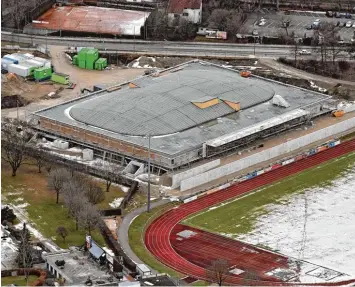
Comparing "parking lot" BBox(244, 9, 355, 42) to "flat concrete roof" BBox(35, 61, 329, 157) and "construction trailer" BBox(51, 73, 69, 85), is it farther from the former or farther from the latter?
"construction trailer" BBox(51, 73, 69, 85)

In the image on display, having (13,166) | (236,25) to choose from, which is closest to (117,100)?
(13,166)

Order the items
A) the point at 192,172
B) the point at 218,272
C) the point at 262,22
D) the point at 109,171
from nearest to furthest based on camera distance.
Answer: the point at 218,272 < the point at 109,171 < the point at 192,172 < the point at 262,22

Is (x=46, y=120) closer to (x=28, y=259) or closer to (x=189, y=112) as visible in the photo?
(x=189, y=112)

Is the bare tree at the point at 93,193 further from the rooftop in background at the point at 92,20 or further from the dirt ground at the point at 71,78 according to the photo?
the rooftop in background at the point at 92,20

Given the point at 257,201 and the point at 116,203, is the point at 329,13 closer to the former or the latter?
the point at 257,201

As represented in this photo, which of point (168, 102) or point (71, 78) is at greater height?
point (168, 102)

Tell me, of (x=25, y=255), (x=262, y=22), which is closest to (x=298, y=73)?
(x=262, y=22)

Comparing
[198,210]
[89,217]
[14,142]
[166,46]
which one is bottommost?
[198,210]
